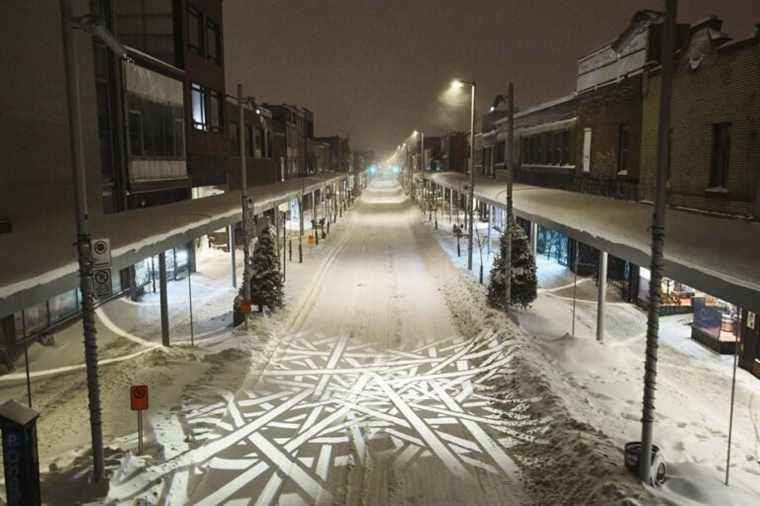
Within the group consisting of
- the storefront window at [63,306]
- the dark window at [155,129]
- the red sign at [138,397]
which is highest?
the dark window at [155,129]

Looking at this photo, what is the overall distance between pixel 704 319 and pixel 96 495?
16.1 metres

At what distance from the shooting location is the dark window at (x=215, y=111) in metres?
34.2

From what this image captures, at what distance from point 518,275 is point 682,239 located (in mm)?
7329

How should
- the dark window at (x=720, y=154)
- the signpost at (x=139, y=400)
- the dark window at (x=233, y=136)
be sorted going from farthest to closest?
the dark window at (x=233, y=136) → the dark window at (x=720, y=154) → the signpost at (x=139, y=400)

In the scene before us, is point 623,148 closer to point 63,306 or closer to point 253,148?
point 63,306

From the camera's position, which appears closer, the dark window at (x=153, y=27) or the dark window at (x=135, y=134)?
the dark window at (x=135, y=134)

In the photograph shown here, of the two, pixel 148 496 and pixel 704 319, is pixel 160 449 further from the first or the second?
pixel 704 319

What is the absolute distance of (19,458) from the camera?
7.33 meters

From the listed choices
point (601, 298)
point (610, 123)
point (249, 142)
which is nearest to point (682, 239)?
point (601, 298)

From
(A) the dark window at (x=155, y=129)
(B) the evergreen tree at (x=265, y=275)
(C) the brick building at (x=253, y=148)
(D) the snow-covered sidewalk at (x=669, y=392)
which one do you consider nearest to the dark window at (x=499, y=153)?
(C) the brick building at (x=253, y=148)

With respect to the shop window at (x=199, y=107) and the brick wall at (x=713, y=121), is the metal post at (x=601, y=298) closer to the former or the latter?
the brick wall at (x=713, y=121)

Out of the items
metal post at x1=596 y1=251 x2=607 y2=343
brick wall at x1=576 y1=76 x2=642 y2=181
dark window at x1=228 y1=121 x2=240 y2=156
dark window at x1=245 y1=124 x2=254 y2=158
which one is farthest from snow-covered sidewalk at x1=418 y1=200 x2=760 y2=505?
dark window at x1=245 y1=124 x2=254 y2=158

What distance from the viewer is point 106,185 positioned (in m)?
22.7

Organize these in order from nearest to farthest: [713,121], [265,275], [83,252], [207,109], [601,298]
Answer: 1. [83,252]
2. [601,298]
3. [713,121]
4. [265,275]
5. [207,109]
